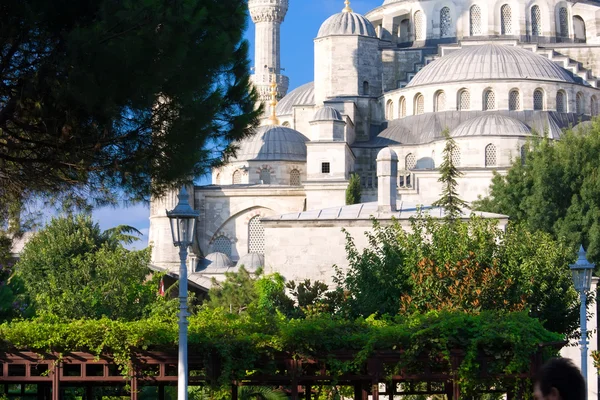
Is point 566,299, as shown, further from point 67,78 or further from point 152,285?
point 67,78

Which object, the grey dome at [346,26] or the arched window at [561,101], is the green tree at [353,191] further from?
the arched window at [561,101]

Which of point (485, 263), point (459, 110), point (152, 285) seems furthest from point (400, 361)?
point (459, 110)

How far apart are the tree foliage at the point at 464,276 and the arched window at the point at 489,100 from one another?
100ft

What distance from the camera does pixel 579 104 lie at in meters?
60.4

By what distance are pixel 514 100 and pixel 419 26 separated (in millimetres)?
10582

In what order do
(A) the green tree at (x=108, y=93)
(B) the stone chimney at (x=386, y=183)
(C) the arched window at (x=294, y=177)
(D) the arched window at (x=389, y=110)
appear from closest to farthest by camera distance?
(A) the green tree at (x=108, y=93) < (B) the stone chimney at (x=386, y=183) < (C) the arched window at (x=294, y=177) < (D) the arched window at (x=389, y=110)

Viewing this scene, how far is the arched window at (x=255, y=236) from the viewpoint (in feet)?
191

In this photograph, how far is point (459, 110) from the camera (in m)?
59.8

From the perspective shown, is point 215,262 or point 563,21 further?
point 563,21

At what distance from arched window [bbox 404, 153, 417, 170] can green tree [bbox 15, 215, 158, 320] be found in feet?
59.8

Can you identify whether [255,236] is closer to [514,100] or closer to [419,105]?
[419,105]

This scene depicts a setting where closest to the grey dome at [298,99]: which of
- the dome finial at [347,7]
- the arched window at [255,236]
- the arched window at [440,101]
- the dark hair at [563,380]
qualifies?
the dome finial at [347,7]

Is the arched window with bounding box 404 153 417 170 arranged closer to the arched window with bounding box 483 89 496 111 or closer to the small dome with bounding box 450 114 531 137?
the small dome with bounding box 450 114 531 137

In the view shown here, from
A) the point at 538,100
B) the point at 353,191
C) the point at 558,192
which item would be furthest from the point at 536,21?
the point at 558,192
